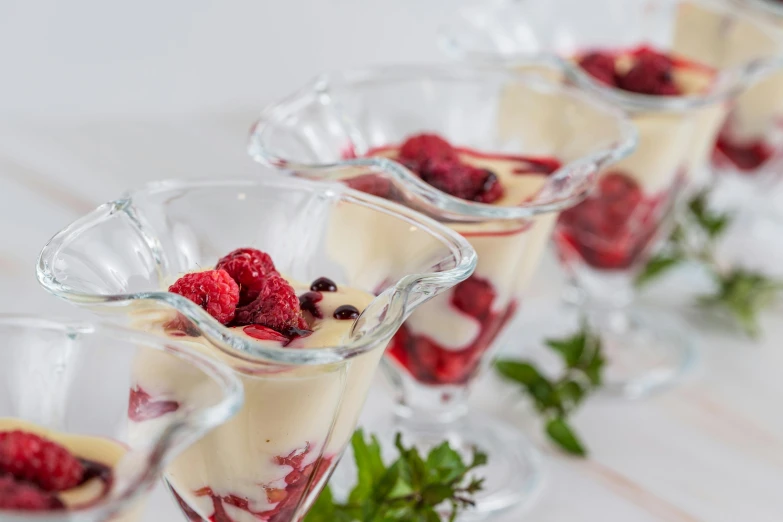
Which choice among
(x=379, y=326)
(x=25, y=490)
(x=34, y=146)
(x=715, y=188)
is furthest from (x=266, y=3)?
(x=25, y=490)

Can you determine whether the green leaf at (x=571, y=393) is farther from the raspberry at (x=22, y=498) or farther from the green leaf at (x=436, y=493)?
the raspberry at (x=22, y=498)

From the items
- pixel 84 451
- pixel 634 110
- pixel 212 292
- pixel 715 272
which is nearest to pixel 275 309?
pixel 212 292

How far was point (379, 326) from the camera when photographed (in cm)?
74

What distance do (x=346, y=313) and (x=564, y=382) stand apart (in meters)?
0.56

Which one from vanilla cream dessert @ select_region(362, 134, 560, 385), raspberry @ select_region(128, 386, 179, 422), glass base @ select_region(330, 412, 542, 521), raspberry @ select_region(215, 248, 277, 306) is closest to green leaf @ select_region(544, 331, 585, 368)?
glass base @ select_region(330, 412, 542, 521)

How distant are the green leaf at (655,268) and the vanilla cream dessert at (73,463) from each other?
3.58ft

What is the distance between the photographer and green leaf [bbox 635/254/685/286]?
1.59 m

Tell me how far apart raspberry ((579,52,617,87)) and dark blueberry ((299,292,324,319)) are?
2.27 feet

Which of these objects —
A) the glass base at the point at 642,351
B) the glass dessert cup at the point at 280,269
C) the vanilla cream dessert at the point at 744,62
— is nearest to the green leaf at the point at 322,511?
Result: the glass dessert cup at the point at 280,269

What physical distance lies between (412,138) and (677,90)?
1.59ft

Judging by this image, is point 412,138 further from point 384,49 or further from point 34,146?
point 384,49

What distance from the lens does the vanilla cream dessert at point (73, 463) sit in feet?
1.94

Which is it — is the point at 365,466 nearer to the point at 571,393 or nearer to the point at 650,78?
the point at 571,393

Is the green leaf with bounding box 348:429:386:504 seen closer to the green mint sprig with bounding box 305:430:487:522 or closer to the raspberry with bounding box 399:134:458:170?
the green mint sprig with bounding box 305:430:487:522
